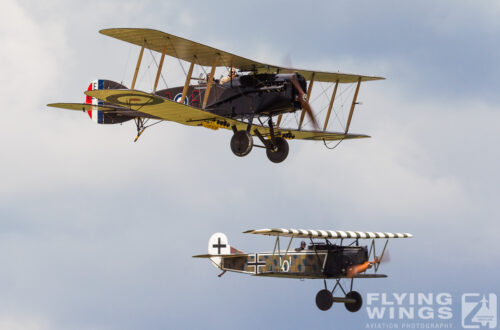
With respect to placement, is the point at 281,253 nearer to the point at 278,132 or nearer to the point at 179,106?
the point at 278,132

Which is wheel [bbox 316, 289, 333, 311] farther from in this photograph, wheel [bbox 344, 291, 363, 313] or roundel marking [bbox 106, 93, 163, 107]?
roundel marking [bbox 106, 93, 163, 107]

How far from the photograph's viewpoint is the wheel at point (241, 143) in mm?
30484

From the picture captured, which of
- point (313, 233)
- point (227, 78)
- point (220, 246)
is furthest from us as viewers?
point (220, 246)

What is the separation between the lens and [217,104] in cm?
3133

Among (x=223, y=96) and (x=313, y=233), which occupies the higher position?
(x=223, y=96)

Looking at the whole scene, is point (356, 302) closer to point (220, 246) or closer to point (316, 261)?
point (316, 261)

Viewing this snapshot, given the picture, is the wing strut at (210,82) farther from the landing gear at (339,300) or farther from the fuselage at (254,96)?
the landing gear at (339,300)

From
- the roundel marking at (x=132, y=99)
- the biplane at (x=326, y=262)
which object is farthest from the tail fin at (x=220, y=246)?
the roundel marking at (x=132, y=99)

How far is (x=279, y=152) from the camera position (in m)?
32.8

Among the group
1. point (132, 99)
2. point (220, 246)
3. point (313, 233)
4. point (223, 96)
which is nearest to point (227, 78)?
point (223, 96)

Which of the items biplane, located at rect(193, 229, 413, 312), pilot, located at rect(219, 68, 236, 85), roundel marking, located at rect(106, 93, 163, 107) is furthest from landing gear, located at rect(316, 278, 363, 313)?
roundel marking, located at rect(106, 93, 163, 107)

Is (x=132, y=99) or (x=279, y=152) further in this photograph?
(x=279, y=152)

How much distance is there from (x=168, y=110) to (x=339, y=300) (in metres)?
9.17

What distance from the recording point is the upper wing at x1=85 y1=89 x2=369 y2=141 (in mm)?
28792
